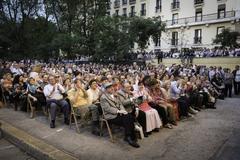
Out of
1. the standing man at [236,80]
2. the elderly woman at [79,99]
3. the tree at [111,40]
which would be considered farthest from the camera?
the tree at [111,40]

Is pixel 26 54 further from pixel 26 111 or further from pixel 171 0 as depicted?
pixel 171 0

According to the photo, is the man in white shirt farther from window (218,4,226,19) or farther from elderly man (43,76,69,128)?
window (218,4,226,19)

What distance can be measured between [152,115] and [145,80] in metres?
1.46

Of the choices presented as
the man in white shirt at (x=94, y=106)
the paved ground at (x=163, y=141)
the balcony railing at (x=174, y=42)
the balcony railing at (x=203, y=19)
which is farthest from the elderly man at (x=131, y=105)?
the balcony railing at (x=174, y=42)

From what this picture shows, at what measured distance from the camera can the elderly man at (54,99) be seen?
23.2 feet

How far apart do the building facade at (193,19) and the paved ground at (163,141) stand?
97.4 feet

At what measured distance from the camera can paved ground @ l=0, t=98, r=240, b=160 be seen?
5.18 m

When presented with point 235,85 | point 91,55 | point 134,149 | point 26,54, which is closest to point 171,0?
point 91,55

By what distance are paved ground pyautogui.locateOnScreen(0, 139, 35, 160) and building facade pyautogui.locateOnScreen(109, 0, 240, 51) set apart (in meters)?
31.5

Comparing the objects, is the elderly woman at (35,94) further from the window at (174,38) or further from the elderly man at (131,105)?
the window at (174,38)

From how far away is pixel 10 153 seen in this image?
18.6 feet

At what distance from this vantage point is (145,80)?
7680mm

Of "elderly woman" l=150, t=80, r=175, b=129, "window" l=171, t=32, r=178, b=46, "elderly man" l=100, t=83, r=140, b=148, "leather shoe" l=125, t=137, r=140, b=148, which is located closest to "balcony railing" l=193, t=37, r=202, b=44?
"window" l=171, t=32, r=178, b=46

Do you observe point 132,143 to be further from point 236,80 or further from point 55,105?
point 236,80
